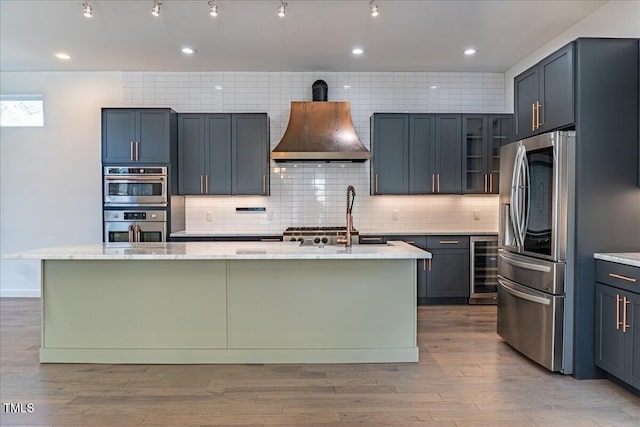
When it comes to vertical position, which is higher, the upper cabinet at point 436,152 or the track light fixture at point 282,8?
the track light fixture at point 282,8

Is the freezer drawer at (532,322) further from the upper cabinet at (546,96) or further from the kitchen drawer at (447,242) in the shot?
the kitchen drawer at (447,242)

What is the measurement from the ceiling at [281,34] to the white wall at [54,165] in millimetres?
247

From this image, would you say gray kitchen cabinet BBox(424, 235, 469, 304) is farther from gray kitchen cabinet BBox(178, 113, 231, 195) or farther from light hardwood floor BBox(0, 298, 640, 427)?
gray kitchen cabinet BBox(178, 113, 231, 195)

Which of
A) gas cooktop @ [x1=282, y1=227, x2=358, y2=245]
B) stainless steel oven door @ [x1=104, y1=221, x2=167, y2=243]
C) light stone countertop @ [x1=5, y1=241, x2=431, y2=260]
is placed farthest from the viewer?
stainless steel oven door @ [x1=104, y1=221, x2=167, y2=243]

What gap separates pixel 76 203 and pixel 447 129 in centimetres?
493

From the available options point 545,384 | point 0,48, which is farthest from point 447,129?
point 0,48

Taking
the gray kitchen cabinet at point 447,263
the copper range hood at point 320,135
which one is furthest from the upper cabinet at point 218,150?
the gray kitchen cabinet at point 447,263

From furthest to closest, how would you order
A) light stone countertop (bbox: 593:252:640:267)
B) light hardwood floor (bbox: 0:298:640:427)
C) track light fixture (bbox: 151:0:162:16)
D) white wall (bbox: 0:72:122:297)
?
white wall (bbox: 0:72:122:297)
track light fixture (bbox: 151:0:162:16)
light stone countertop (bbox: 593:252:640:267)
light hardwood floor (bbox: 0:298:640:427)

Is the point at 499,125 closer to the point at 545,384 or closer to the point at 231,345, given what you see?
the point at 545,384

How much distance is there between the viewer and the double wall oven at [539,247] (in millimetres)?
2949

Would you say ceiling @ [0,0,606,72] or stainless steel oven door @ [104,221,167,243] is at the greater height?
ceiling @ [0,0,606,72]

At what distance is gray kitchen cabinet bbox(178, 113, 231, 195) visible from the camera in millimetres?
5301

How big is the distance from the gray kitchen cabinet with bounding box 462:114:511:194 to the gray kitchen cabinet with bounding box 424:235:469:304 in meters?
0.71

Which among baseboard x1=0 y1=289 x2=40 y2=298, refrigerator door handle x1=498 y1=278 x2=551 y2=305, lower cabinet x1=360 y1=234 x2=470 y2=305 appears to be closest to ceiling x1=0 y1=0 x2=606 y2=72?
lower cabinet x1=360 y1=234 x2=470 y2=305
